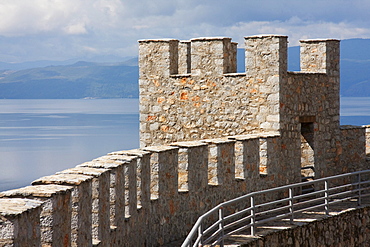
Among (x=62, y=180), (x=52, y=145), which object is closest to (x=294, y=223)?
(x=62, y=180)

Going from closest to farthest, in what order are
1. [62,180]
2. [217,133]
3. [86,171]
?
[62,180] → [86,171] → [217,133]

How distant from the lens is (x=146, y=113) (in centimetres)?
1571

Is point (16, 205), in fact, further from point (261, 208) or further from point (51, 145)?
point (51, 145)

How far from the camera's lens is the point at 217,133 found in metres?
14.9

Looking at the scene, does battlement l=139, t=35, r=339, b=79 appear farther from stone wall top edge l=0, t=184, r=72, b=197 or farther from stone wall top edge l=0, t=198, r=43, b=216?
stone wall top edge l=0, t=198, r=43, b=216

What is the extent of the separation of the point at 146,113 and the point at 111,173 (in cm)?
732

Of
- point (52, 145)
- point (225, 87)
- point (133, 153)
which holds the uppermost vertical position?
point (225, 87)

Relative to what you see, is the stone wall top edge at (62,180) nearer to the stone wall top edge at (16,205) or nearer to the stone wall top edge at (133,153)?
the stone wall top edge at (16,205)

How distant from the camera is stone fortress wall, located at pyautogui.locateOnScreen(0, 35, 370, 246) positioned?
32.8 feet

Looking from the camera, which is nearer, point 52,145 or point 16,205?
point 16,205

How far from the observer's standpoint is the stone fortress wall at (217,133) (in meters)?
9.99

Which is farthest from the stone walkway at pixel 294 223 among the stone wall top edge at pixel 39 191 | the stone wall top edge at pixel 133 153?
the stone wall top edge at pixel 39 191

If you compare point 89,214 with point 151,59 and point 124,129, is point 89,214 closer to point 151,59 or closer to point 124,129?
point 151,59

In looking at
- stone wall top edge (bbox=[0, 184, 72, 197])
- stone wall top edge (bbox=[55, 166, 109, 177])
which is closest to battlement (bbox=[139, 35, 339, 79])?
stone wall top edge (bbox=[55, 166, 109, 177])
